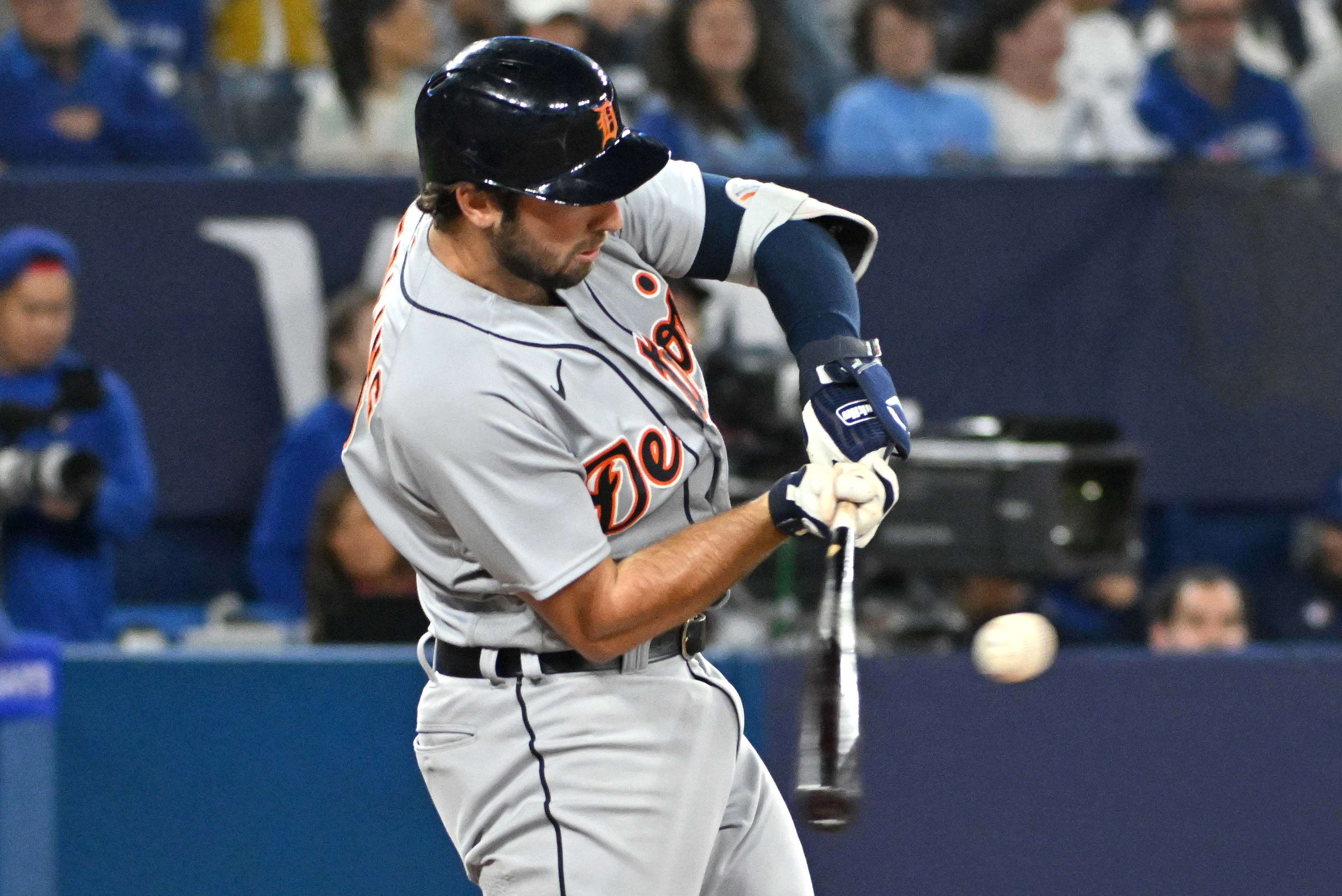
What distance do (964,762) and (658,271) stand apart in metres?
1.61

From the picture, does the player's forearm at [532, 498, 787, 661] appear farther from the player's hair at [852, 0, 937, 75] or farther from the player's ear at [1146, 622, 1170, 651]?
the player's hair at [852, 0, 937, 75]

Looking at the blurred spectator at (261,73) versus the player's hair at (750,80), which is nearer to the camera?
the player's hair at (750,80)

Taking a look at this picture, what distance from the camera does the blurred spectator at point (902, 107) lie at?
6.26 meters

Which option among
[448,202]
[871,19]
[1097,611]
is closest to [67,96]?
[871,19]

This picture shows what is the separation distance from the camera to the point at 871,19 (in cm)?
643

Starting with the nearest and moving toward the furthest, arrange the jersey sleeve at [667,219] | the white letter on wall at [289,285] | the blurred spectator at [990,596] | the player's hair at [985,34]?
the jersey sleeve at [667,219]
the blurred spectator at [990,596]
the white letter on wall at [289,285]
the player's hair at [985,34]

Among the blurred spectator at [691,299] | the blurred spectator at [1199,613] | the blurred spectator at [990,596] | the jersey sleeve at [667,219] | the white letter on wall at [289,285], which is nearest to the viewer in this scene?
the jersey sleeve at [667,219]

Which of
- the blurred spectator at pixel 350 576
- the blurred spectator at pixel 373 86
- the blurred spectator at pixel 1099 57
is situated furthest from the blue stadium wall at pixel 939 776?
the blurred spectator at pixel 1099 57

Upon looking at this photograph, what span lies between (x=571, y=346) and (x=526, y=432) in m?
0.15

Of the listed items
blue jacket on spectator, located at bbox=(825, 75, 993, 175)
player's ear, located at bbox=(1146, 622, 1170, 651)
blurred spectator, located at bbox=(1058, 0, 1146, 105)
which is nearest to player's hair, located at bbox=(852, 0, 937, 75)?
blue jacket on spectator, located at bbox=(825, 75, 993, 175)

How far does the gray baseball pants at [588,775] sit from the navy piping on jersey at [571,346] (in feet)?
0.94

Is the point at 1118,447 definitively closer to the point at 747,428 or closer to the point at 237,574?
the point at 747,428

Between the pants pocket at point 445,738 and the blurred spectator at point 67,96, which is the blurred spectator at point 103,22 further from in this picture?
the pants pocket at point 445,738

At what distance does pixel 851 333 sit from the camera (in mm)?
2707
